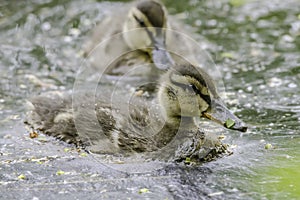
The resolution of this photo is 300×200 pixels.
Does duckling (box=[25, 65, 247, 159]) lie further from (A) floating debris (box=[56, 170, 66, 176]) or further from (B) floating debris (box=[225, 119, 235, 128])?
(A) floating debris (box=[56, 170, 66, 176])

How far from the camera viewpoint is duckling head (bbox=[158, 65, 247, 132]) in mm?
3246

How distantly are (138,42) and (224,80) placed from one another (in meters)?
0.90

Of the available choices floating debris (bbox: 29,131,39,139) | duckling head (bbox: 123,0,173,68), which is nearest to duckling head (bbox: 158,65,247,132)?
floating debris (bbox: 29,131,39,139)

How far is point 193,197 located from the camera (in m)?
2.78

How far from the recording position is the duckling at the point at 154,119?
3273mm

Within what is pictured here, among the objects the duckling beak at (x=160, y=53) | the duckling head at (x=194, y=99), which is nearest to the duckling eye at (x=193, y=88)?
the duckling head at (x=194, y=99)

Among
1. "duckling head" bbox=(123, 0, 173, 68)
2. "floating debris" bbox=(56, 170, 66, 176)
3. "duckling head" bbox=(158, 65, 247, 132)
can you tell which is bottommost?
"floating debris" bbox=(56, 170, 66, 176)

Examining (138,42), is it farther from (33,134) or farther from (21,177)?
(21,177)

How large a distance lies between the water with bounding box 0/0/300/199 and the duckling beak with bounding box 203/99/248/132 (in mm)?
161

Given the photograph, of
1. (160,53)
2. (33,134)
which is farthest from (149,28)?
(33,134)

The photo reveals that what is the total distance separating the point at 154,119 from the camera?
3482mm

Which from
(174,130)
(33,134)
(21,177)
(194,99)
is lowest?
(21,177)

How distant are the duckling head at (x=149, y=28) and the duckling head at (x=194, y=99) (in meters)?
1.37

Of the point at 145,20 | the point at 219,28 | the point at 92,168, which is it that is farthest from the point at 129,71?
the point at 92,168
